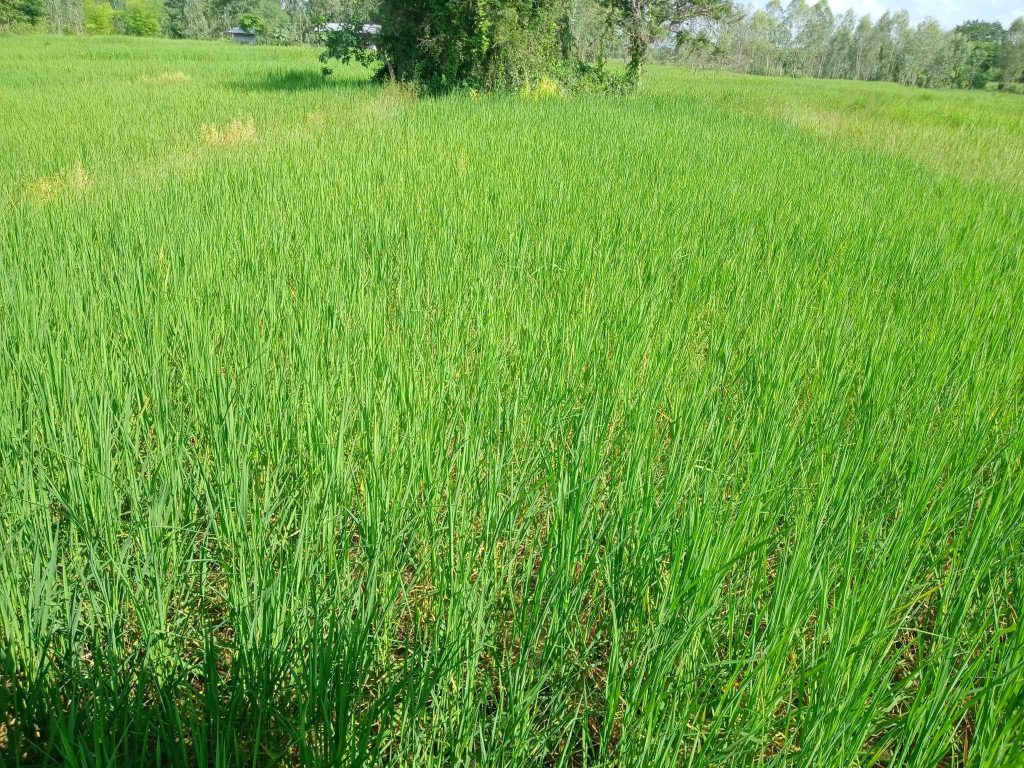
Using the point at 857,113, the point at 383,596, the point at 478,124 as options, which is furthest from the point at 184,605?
the point at 857,113

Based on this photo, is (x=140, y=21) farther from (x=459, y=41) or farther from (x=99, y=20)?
(x=459, y=41)

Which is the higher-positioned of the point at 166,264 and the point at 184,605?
the point at 166,264

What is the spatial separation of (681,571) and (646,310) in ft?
4.88

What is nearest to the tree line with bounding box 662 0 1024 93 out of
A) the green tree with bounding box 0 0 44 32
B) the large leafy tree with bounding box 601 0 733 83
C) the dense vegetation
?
the dense vegetation

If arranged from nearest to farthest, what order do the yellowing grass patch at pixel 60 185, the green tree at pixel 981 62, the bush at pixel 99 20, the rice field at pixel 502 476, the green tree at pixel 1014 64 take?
the rice field at pixel 502 476
the yellowing grass patch at pixel 60 185
the green tree at pixel 1014 64
the green tree at pixel 981 62
the bush at pixel 99 20

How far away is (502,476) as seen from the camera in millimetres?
1456

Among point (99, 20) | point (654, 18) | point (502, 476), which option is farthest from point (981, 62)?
point (99, 20)

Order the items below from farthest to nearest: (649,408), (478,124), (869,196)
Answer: (478,124) < (869,196) < (649,408)

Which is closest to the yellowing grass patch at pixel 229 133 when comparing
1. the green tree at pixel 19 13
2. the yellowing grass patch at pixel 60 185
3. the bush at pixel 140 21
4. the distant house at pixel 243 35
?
the yellowing grass patch at pixel 60 185

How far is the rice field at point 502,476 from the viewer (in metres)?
0.92

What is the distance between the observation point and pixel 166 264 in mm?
2666

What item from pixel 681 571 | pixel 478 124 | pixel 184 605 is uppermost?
pixel 478 124

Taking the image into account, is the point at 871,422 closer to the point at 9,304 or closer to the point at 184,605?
the point at 184,605

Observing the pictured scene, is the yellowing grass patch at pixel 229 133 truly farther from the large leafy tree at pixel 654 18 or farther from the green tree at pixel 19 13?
the green tree at pixel 19 13
